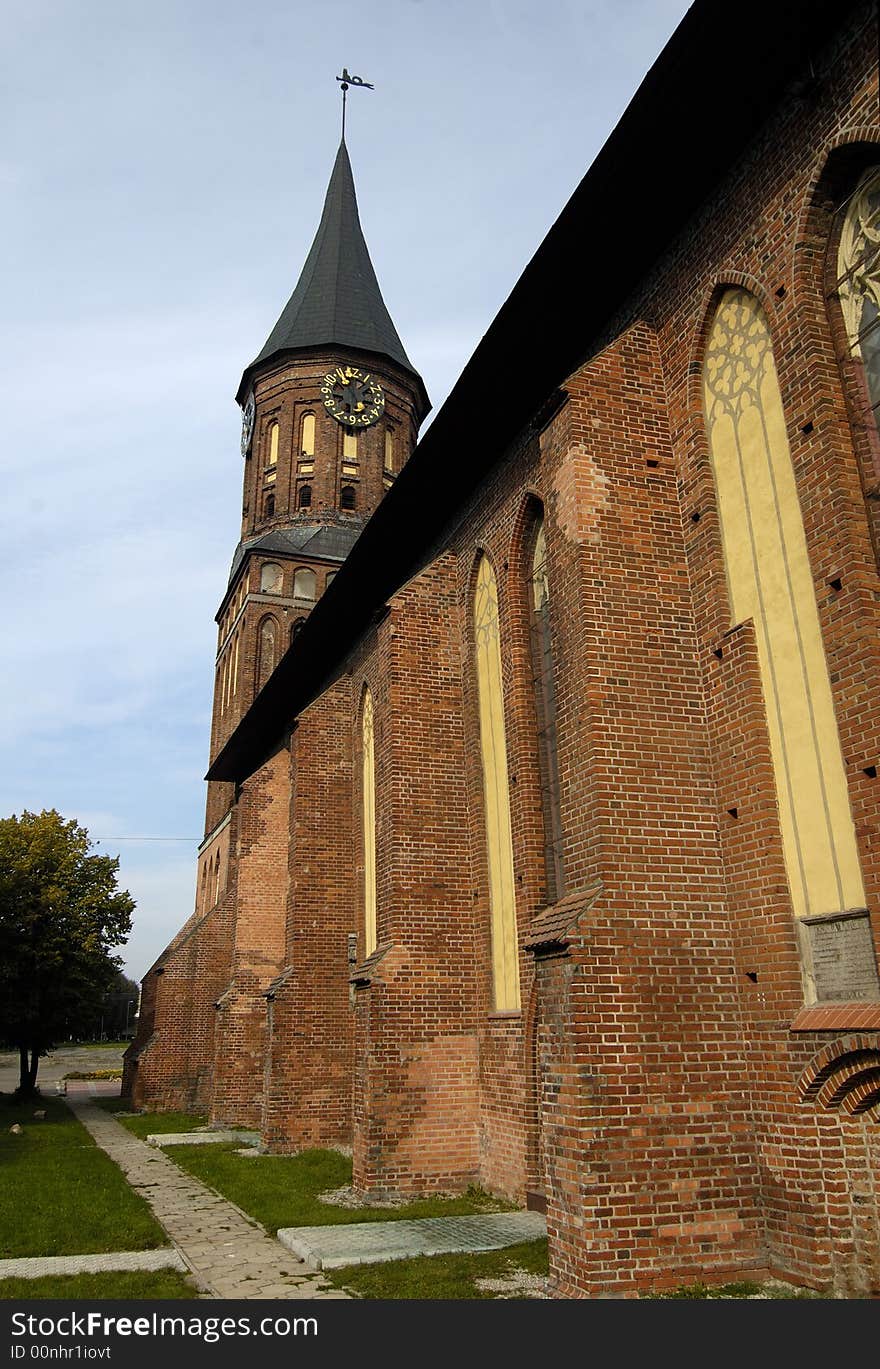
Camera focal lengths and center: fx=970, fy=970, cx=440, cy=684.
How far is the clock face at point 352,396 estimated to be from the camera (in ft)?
97.3

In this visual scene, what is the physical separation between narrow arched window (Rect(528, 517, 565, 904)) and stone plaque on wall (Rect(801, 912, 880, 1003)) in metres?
3.25

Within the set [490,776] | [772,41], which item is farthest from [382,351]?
[772,41]

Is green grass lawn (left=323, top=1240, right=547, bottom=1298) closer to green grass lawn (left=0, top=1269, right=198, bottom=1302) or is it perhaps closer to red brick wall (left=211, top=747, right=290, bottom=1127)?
green grass lawn (left=0, top=1269, right=198, bottom=1302)

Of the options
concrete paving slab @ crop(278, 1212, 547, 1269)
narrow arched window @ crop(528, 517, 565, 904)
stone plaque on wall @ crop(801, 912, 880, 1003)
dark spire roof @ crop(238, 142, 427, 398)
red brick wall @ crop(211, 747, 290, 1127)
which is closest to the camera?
stone plaque on wall @ crop(801, 912, 880, 1003)

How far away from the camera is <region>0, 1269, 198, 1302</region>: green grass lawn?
20.8 feet

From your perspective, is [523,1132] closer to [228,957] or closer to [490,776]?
[490,776]

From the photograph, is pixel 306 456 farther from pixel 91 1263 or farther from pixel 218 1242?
pixel 91 1263

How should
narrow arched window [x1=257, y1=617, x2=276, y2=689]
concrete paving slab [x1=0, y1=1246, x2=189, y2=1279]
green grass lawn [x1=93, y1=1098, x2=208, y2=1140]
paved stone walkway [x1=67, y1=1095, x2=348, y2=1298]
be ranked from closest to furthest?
paved stone walkway [x1=67, y1=1095, x2=348, y2=1298], concrete paving slab [x1=0, y1=1246, x2=189, y2=1279], green grass lawn [x1=93, y1=1098, x2=208, y2=1140], narrow arched window [x1=257, y1=617, x2=276, y2=689]

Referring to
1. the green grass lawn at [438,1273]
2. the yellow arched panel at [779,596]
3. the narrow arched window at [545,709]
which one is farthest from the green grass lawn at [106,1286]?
the yellow arched panel at [779,596]

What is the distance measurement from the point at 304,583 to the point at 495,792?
17983 mm

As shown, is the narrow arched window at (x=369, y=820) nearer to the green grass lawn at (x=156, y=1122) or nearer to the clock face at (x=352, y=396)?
the green grass lawn at (x=156, y=1122)

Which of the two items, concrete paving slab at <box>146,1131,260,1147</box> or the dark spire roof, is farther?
the dark spire roof

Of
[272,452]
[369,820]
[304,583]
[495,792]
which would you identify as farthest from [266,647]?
[495,792]

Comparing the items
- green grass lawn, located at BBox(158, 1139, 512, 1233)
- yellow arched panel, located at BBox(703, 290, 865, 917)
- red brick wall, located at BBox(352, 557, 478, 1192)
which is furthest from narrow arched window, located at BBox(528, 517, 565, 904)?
green grass lawn, located at BBox(158, 1139, 512, 1233)
